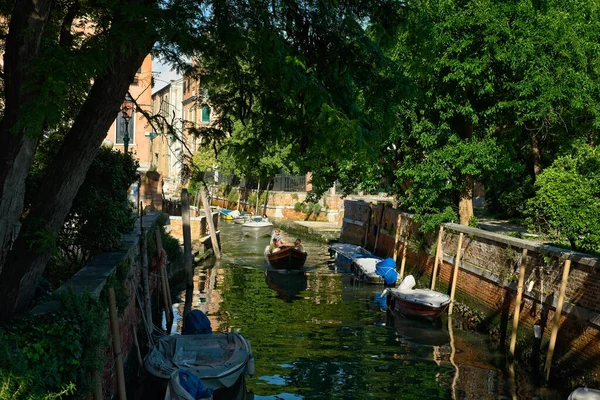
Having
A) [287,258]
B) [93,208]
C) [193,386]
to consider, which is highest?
[93,208]

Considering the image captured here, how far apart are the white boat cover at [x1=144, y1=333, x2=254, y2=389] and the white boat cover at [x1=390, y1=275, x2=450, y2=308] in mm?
6721

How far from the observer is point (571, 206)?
1405 cm

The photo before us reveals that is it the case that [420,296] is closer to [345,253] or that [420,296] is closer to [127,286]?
[127,286]

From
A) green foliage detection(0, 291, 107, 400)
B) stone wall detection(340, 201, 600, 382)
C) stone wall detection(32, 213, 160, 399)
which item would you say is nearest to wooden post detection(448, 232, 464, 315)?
stone wall detection(340, 201, 600, 382)

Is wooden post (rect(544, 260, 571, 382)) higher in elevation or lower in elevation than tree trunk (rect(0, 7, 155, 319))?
lower

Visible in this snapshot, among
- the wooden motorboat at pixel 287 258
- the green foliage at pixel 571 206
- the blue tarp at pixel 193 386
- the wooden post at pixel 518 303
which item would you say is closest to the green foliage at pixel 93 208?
the blue tarp at pixel 193 386

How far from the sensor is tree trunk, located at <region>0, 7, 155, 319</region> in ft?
25.4

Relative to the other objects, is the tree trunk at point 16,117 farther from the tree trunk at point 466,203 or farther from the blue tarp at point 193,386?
the tree trunk at point 466,203

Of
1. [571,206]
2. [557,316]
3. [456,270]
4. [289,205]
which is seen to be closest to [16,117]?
[557,316]

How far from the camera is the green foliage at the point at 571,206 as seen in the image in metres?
14.0

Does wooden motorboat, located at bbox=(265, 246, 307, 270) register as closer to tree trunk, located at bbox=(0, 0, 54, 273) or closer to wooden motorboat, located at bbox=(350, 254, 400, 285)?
wooden motorboat, located at bbox=(350, 254, 400, 285)

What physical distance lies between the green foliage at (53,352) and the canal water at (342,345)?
172 inches

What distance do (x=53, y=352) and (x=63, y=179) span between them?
197 cm

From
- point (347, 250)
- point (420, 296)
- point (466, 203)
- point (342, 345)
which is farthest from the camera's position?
point (347, 250)
